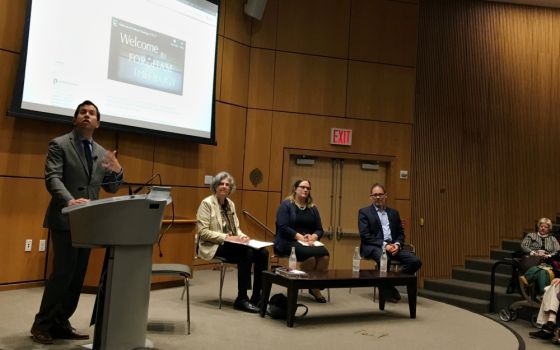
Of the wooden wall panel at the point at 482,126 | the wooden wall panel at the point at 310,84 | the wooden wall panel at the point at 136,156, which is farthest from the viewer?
the wooden wall panel at the point at 482,126

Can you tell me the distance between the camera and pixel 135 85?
5.42 meters

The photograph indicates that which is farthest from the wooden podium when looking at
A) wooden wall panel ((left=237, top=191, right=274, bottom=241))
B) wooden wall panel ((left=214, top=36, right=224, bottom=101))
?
wooden wall panel ((left=237, top=191, right=274, bottom=241))

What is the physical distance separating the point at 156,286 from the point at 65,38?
2.46 metres

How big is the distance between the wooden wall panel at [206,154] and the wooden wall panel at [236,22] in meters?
0.94

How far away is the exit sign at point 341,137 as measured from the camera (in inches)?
289

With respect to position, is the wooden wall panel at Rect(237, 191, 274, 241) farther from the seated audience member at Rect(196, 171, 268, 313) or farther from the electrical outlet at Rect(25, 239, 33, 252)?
the electrical outlet at Rect(25, 239, 33, 252)

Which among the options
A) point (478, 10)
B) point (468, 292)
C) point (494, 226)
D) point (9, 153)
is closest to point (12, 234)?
point (9, 153)

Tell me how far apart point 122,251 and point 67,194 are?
47 cm

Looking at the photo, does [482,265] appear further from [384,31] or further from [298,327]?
[298,327]

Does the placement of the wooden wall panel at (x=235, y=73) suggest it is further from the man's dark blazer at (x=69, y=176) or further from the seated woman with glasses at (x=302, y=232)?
the man's dark blazer at (x=69, y=176)

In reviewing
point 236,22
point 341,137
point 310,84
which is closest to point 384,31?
point 310,84

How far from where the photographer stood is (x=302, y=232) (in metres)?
5.00

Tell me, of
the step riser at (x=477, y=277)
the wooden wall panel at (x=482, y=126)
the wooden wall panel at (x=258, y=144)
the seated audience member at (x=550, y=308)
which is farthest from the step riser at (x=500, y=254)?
the wooden wall panel at (x=258, y=144)

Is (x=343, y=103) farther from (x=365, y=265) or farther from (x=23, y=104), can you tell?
(x=23, y=104)
